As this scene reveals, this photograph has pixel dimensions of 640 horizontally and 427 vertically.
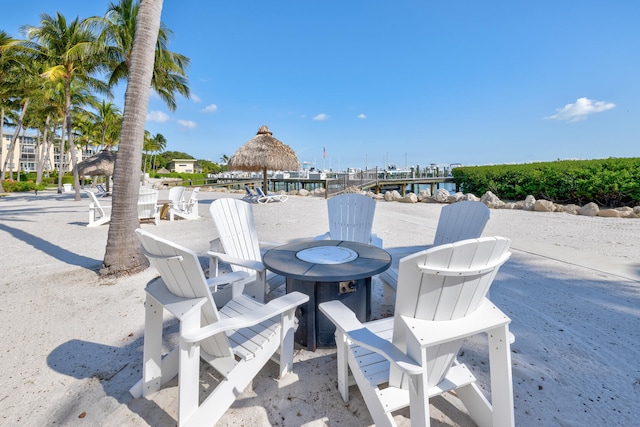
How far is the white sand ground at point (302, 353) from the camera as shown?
1.63m

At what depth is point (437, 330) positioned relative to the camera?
3.90 feet

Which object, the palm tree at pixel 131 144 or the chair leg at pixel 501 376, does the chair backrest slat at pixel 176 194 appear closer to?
the palm tree at pixel 131 144

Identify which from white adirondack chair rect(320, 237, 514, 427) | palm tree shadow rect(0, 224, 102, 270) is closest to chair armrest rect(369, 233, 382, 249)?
white adirondack chair rect(320, 237, 514, 427)

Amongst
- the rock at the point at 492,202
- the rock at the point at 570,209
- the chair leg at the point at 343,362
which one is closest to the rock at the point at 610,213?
the rock at the point at 570,209

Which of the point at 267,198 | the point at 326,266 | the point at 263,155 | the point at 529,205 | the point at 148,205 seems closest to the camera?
the point at 326,266

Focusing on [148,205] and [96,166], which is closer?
[148,205]

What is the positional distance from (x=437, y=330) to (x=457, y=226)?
197 centimetres

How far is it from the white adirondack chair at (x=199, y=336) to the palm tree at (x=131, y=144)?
2427 millimetres

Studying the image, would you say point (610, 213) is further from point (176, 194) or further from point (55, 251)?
point (55, 251)

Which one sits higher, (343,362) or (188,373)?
(188,373)

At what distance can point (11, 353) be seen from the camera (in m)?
2.22

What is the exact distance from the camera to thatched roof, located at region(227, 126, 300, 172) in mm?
12531

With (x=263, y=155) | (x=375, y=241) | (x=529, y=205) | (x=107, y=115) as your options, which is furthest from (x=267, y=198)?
(x=107, y=115)

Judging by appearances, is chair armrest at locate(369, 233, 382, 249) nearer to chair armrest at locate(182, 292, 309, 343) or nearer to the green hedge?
chair armrest at locate(182, 292, 309, 343)
